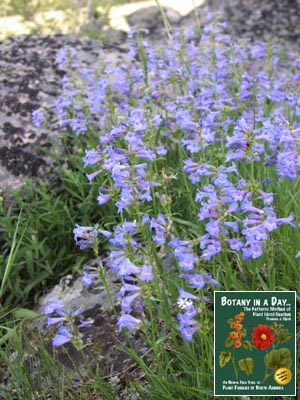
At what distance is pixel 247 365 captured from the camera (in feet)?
7.50

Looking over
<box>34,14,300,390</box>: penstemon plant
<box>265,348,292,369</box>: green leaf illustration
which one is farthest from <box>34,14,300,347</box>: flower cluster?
<box>265,348,292,369</box>: green leaf illustration

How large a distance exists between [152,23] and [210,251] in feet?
27.3

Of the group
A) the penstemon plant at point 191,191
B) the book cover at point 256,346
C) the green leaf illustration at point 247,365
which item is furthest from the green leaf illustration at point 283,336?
the penstemon plant at point 191,191

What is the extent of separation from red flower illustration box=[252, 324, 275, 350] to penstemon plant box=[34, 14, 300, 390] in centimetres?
27

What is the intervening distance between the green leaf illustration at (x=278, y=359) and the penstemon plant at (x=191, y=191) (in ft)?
1.06

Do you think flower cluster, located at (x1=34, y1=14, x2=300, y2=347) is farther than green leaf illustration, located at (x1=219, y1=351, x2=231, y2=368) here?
Yes

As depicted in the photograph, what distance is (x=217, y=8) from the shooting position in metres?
9.77

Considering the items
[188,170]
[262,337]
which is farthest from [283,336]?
[188,170]

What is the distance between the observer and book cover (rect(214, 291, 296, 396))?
7.47ft

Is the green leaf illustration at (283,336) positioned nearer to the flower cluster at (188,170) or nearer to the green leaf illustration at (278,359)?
the green leaf illustration at (278,359)

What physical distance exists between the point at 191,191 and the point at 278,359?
1.68m

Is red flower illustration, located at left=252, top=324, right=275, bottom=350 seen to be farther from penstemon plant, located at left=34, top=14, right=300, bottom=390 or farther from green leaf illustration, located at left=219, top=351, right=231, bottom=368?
penstemon plant, located at left=34, top=14, right=300, bottom=390

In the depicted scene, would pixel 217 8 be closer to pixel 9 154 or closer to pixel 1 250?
pixel 9 154

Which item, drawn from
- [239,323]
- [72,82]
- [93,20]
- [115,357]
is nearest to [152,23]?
[93,20]
